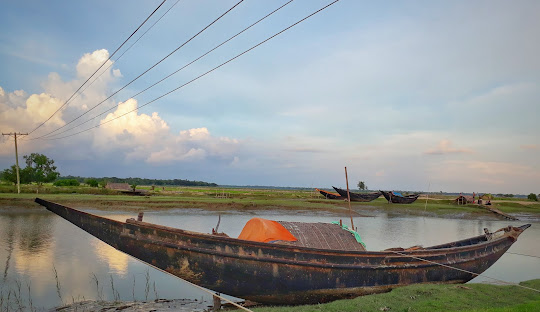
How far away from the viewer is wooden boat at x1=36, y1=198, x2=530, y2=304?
688cm

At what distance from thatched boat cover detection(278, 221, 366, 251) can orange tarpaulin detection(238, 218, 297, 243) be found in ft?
0.67

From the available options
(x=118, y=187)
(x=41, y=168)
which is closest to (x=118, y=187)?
(x=118, y=187)

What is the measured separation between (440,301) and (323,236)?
277cm

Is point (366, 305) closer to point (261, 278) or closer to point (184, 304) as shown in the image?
point (261, 278)

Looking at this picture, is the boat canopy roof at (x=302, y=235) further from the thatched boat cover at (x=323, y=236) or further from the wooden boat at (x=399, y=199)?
the wooden boat at (x=399, y=199)

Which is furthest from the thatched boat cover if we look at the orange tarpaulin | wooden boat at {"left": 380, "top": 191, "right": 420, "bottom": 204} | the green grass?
wooden boat at {"left": 380, "top": 191, "right": 420, "bottom": 204}

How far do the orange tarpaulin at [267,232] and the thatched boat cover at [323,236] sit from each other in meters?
0.20

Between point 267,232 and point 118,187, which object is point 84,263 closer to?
point 267,232

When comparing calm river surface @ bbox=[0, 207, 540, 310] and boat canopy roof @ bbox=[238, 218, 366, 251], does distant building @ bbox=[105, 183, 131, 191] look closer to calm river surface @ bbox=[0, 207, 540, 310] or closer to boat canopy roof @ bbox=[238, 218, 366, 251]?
calm river surface @ bbox=[0, 207, 540, 310]

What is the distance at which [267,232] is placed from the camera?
793 cm

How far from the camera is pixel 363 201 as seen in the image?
45000 millimetres

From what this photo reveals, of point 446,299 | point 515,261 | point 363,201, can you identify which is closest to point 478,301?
point 446,299

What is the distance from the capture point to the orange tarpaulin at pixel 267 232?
789cm

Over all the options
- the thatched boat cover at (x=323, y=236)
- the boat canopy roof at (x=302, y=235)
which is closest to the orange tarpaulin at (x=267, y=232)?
the boat canopy roof at (x=302, y=235)
